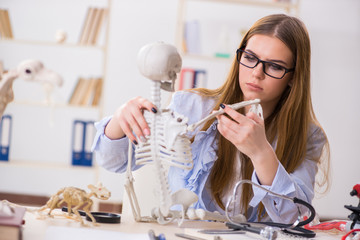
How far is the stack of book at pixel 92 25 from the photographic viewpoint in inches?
160

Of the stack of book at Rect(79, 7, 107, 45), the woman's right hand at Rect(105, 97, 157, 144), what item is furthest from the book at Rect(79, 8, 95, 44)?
the woman's right hand at Rect(105, 97, 157, 144)

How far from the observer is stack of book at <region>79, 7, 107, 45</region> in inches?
160

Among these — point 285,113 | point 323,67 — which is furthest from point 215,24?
point 285,113

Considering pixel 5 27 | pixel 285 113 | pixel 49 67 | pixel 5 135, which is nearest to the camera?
pixel 285 113

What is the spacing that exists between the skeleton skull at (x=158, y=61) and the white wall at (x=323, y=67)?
3.48 meters

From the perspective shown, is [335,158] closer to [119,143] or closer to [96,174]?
[96,174]

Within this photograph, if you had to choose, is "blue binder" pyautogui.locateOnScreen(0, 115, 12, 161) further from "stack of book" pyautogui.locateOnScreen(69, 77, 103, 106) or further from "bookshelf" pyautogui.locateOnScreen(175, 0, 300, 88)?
"bookshelf" pyautogui.locateOnScreen(175, 0, 300, 88)

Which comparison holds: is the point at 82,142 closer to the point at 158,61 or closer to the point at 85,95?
the point at 85,95

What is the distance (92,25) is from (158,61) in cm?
310

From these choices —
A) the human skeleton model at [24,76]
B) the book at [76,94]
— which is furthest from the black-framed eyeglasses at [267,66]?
the book at [76,94]

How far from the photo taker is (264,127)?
4.83 ft

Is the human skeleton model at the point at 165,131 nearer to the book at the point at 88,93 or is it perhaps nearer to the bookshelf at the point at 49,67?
the book at the point at 88,93

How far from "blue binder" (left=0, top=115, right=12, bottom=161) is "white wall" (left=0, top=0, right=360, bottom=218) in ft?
1.98

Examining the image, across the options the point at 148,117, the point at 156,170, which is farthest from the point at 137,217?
the point at 148,117
